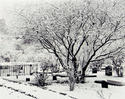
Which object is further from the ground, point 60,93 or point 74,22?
point 74,22

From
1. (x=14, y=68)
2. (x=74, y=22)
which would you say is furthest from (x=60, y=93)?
(x=14, y=68)

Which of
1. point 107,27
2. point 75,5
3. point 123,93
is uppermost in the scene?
point 75,5

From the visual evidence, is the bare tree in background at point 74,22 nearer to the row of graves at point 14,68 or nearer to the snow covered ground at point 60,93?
the snow covered ground at point 60,93

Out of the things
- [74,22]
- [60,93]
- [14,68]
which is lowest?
[60,93]

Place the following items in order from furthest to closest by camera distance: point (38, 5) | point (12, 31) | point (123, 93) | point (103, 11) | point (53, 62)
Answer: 1. point (53, 62)
2. point (12, 31)
3. point (38, 5)
4. point (103, 11)
5. point (123, 93)

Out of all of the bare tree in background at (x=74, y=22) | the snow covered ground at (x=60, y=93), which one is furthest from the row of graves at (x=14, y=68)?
the snow covered ground at (x=60, y=93)

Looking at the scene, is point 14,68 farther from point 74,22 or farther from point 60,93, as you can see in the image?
point 60,93

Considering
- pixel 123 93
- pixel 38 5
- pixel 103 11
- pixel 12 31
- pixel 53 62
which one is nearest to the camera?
pixel 123 93

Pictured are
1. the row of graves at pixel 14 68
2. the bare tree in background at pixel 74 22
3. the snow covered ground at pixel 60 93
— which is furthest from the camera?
the row of graves at pixel 14 68

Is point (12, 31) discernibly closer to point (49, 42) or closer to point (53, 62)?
point (49, 42)

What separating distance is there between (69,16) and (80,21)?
956 millimetres

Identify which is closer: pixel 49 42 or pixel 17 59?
pixel 49 42

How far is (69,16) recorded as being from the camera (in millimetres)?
18266

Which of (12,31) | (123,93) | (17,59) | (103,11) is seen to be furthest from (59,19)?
(17,59)
